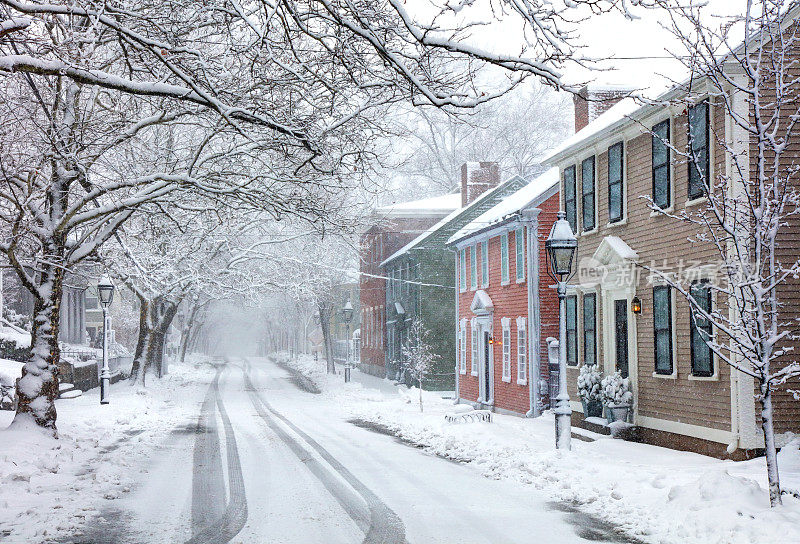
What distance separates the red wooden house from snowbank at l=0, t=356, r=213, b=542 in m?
10.3

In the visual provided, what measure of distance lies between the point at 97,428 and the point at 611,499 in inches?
543

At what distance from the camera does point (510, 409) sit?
28734mm

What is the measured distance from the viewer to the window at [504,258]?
96.3ft

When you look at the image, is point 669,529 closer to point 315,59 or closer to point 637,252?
point 315,59

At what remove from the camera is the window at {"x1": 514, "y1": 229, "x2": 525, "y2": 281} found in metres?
27.6

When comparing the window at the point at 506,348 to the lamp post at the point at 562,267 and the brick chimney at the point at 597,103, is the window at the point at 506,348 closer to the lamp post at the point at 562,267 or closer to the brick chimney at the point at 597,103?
the brick chimney at the point at 597,103

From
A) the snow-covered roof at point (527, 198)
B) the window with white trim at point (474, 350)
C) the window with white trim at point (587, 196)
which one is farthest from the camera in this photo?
the window with white trim at point (474, 350)

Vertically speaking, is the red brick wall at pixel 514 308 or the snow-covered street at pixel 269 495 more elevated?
the red brick wall at pixel 514 308

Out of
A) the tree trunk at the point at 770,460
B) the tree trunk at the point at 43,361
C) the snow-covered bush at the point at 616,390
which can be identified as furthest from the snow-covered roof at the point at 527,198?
the tree trunk at the point at 770,460

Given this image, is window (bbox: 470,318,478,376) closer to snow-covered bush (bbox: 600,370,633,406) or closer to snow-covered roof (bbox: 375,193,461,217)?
snow-covered bush (bbox: 600,370,633,406)

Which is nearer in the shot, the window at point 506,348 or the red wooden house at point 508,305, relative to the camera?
the red wooden house at point 508,305

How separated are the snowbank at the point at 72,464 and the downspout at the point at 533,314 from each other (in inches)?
399

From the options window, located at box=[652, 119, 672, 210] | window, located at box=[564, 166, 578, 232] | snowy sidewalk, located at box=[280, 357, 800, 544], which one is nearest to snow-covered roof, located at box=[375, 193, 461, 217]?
window, located at box=[564, 166, 578, 232]

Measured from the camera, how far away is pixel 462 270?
3588 cm
